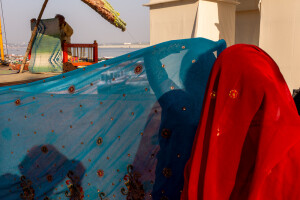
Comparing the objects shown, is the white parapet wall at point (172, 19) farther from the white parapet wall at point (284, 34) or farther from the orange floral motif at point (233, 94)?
the orange floral motif at point (233, 94)

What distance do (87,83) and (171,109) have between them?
70 centimetres

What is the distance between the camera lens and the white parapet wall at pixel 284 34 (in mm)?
4910

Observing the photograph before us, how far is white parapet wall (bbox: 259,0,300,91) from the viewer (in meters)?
4.91

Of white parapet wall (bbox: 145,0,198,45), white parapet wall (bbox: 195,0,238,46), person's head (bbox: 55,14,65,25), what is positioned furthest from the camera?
person's head (bbox: 55,14,65,25)

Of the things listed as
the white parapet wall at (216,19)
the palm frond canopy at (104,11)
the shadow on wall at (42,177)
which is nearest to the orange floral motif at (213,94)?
the shadow on wall at (42,177)

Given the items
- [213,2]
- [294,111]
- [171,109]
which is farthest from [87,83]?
[213,2]

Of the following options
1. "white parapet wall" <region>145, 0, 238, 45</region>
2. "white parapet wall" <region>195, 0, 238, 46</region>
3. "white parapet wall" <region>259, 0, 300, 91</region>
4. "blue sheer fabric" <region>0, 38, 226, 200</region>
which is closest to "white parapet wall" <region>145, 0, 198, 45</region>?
"white parapet wall" <region>145, 0, 238, 45</region>

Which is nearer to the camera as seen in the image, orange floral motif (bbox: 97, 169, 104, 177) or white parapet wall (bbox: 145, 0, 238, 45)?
orange floral motif (bbox: 97, 169, 104, 177)

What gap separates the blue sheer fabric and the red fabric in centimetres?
55

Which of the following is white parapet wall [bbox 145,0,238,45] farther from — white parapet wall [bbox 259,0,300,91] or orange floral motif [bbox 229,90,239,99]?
orange floral motif [bbox 229,90,239,99]

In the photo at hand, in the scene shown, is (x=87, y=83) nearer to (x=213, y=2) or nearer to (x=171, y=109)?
(x=171, y=109)

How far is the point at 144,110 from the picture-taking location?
6.40 feet

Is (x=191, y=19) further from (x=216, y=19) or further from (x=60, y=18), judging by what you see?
(x=60, y=18)

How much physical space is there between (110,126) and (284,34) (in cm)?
435
